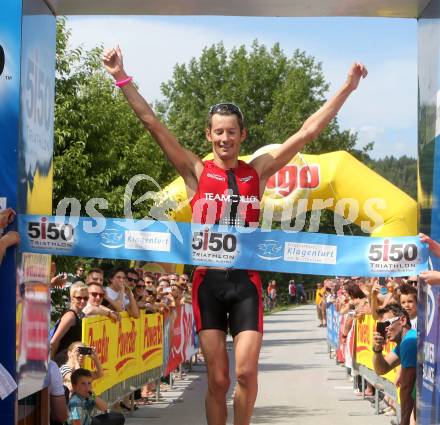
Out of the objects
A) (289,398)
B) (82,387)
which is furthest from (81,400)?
(289,398)

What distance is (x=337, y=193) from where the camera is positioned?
57.1 feet

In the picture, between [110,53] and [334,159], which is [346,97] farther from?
[334,159]

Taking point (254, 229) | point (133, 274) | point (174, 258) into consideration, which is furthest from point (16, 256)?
point (133, 274)

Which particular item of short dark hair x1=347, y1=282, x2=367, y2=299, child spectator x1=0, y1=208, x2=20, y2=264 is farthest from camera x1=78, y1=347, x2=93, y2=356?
short dark hair x1=347, y1=282, x2=367, y2=299

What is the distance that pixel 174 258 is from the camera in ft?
21.6

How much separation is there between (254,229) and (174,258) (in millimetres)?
500

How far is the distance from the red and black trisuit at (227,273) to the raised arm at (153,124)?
0.10 metres

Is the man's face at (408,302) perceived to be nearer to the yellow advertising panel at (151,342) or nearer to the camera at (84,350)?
the camera at (84,350)

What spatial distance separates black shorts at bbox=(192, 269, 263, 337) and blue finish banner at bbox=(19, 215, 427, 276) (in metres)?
0.08

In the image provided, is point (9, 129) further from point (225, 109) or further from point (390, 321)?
point (390, 321)

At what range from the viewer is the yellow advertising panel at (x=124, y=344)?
11236 millimetres

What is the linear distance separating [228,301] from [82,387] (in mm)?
3663

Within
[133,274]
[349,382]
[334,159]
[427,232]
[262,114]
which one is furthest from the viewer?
[262,114]

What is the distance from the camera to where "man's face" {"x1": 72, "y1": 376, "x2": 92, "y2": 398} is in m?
9.69
